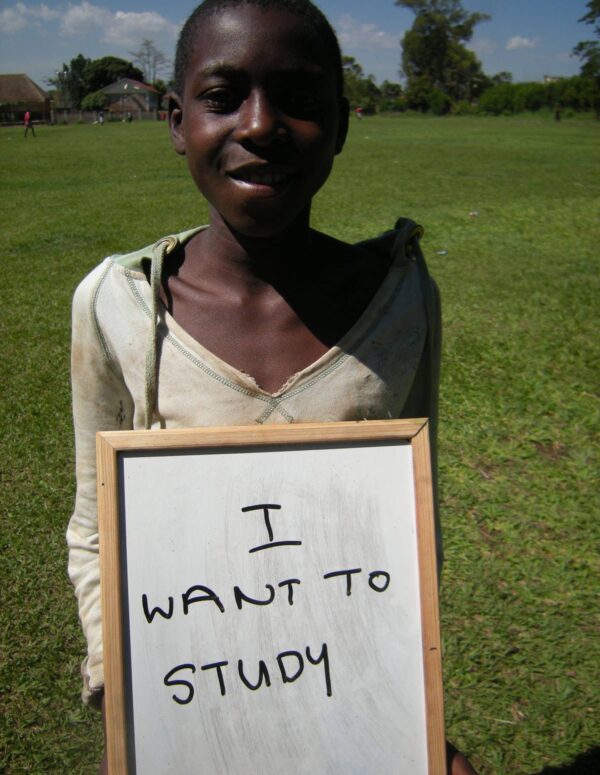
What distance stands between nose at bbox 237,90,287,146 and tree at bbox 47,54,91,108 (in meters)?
90.3

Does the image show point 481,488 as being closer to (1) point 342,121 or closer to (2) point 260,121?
(1) point 342,121

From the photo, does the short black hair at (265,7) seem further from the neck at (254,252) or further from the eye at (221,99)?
the neck at (254,252)

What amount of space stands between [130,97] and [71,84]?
377 inches

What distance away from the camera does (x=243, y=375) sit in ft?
4.07

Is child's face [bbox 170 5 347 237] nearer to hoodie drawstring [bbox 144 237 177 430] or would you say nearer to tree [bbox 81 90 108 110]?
hoodie drawstring [bbox 144 237 177 430]

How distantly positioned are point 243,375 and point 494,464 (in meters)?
2.68

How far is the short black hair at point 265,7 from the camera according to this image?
3.65 feet

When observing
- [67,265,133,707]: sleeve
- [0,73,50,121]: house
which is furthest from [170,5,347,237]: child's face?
[0,73,50,121]: house

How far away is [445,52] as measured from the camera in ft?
238

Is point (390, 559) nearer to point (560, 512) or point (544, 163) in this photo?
point (560, 512)

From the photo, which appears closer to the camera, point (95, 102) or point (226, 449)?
point (226, 449)


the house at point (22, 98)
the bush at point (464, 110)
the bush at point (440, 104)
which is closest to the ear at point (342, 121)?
the bush at point (464, 110)

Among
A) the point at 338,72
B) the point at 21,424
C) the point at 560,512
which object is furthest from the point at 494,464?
the point at 338,72

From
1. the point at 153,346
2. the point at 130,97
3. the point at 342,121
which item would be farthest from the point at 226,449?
the point at 130,97
